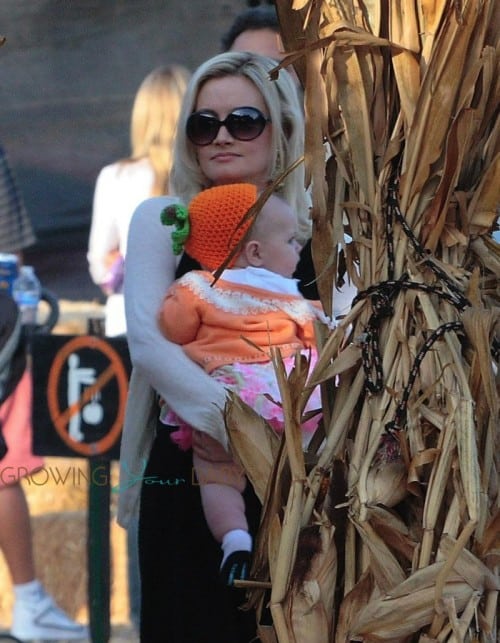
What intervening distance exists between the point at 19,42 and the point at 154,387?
3.64ft

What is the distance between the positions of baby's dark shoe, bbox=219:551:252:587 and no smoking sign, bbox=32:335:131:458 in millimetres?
778

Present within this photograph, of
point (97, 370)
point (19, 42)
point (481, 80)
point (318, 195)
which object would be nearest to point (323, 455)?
point (318, 195)

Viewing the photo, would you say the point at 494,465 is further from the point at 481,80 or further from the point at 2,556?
the point at 2,556

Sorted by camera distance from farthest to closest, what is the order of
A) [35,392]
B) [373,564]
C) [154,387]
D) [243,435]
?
[35,392] → [154,387] → [243,435] → [373,564]

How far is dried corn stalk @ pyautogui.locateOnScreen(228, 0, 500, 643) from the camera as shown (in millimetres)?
1147

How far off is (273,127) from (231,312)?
1.03 ft

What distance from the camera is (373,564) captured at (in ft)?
3.81

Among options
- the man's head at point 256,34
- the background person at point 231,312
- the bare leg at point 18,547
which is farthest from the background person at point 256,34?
the bare leg at point 18,547

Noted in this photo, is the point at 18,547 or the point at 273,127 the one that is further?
the point at 18,547

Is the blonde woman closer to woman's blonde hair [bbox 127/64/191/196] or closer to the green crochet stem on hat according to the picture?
woman's blonde hair [bbox 127/64/191/196]

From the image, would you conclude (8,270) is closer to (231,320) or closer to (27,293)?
(27,293)

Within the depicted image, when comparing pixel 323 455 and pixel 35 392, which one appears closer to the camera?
pixel 323 455

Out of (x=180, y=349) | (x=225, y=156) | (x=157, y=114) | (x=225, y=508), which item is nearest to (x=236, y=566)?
(x=225, y=508)

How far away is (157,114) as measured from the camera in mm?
2584
